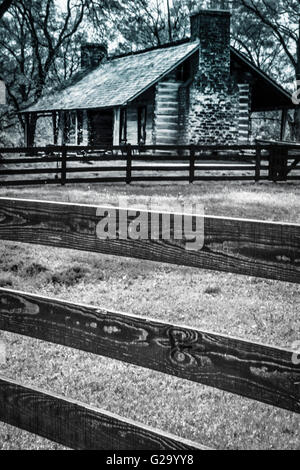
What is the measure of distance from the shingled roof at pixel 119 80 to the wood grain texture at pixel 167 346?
74.7 ft

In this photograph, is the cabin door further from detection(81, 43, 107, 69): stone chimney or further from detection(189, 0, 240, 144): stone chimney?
detection(189, 0, 240, 144): stone chimney

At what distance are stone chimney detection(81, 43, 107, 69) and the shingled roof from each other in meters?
2.05

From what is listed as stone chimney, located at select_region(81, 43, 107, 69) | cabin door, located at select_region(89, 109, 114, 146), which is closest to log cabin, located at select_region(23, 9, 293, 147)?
cabin door, located at select_region(89, 109, 114, 146)

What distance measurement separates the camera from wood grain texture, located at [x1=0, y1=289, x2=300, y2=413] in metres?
2.29

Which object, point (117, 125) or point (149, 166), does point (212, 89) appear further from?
point (149, 166)

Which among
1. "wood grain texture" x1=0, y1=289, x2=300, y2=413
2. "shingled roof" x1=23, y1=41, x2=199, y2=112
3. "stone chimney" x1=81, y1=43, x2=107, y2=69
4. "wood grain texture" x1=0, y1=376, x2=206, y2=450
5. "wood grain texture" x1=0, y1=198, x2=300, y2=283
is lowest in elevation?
→ "wood grain texture" x1=0, y1=376, x2=206, y2=450

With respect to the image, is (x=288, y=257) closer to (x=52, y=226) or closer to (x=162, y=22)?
(x=52, y=226)

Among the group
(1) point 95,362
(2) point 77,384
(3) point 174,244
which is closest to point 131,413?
(2) point 77,384

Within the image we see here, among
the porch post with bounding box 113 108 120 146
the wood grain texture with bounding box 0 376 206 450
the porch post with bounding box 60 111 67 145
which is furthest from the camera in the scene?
the porch post with bounding box 60 111 67 145

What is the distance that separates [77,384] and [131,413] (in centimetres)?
55

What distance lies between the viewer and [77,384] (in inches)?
170

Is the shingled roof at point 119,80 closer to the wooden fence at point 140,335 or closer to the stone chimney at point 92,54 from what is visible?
the stone chimney at point 92,54
